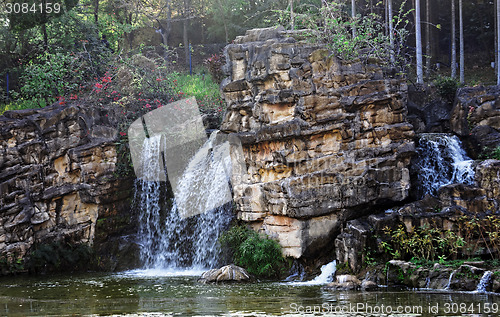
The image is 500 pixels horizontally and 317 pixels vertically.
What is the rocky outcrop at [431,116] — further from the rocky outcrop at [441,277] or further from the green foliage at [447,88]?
the rocky outcrop at [441,277]

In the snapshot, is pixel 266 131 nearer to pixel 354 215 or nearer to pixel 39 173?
pixel 354 215

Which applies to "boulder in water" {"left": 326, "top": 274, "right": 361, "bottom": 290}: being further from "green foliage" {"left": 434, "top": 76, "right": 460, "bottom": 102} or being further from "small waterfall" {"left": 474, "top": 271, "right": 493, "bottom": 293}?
"green foliage" {"left": 434, "top": 76, "right": 460, "bottom": 102}

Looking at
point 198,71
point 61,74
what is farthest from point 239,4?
point 61,74

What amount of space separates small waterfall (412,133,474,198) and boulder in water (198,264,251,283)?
17.7 feet

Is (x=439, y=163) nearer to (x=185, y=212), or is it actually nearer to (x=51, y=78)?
(x=185, y=212)

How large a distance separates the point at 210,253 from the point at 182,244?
1.04 meters

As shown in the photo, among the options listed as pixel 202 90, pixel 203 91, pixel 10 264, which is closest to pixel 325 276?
pixel 10 264

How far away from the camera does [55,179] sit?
54.1ft

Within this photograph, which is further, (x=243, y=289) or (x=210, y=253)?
(x=210, y=253)

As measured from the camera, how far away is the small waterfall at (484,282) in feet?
34.3

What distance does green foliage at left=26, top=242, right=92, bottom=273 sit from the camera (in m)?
15.7

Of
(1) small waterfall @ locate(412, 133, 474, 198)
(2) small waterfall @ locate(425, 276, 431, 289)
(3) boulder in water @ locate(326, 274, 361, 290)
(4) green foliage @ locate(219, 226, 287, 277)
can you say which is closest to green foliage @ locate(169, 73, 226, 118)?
(4) green foliage @ locate(219, 226, 287, 277)

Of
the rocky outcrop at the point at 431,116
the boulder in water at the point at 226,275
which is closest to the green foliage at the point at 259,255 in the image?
the boulder in water at the point at 226,275

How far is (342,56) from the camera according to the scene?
14.8 metres
